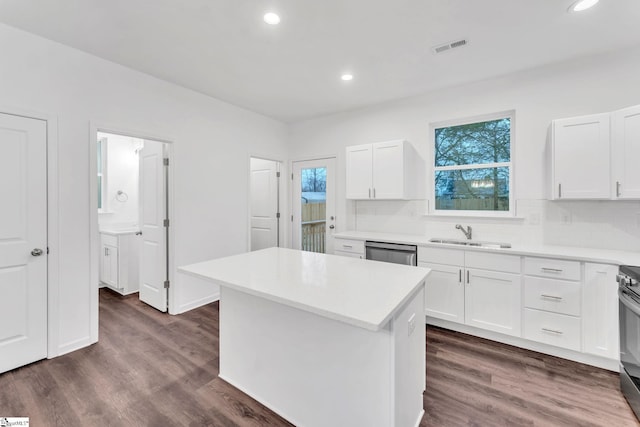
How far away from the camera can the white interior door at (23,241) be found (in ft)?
7.25

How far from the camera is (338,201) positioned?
4.42 meters

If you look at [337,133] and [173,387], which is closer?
[173,387]

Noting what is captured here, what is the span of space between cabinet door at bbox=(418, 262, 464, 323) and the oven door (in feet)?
3.66

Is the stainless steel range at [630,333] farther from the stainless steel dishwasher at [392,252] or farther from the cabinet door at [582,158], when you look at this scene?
the stainless steel dishwasher at [392,252]

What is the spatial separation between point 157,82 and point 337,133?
2.44 meters

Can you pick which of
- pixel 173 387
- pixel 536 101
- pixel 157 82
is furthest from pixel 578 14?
pixel 173 387

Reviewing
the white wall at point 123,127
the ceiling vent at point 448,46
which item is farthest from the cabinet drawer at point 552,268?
the white wall at point 123,127

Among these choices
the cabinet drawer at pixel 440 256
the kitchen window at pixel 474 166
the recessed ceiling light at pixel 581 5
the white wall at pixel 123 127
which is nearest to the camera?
the recessed ceiling light at pixel 581 5

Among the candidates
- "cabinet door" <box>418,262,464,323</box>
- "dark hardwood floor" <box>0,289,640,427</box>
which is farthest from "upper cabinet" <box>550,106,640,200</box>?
"dark hardwood floor" <box>0,289,640,427</box>

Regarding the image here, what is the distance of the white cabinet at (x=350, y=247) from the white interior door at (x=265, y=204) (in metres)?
1.60

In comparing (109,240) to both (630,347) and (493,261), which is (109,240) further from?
(630,347)

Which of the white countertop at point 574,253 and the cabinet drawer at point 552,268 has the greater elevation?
the white countertop at point 574,253

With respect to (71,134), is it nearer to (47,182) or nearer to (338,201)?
(47,182)

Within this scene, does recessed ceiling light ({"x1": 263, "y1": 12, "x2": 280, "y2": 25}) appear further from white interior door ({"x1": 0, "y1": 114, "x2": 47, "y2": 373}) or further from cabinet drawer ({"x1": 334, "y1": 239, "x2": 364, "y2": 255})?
cabinet drawer ({"x1": 334, "y1": 239, "x2": 364, "y2": 255})
